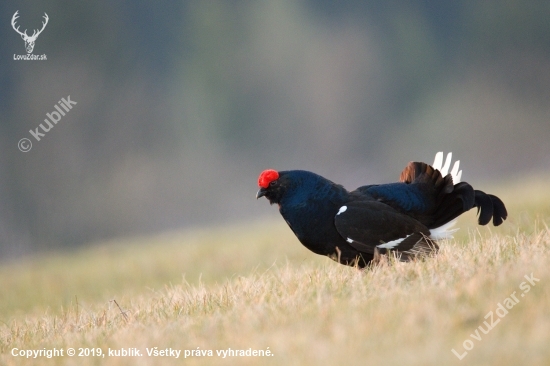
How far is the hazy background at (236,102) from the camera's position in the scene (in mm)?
34781

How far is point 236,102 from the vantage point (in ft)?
125

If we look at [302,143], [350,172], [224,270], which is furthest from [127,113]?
[224,270]

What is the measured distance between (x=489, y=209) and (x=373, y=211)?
3.71 feet

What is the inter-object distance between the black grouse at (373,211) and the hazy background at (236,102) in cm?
2500

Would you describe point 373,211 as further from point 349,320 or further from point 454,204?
point 349,320

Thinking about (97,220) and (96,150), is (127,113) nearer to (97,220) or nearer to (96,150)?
(96,150)

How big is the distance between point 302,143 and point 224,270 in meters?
24.1

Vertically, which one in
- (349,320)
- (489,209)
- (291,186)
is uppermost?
(291,186)

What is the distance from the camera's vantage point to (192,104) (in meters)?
38.6

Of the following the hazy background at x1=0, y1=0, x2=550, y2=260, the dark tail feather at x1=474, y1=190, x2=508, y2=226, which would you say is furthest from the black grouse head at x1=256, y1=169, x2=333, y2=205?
the hazy background at x1=0, y1=0, x2=550, y2=260

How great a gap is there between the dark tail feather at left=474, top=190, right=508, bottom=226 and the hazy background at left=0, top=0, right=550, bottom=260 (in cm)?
2514

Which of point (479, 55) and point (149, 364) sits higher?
point (479, 55)

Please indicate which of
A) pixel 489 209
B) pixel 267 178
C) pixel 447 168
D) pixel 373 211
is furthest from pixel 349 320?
pixel 447 168

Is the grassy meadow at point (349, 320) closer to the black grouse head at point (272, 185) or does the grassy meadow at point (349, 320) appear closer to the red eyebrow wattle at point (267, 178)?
the black grouse head at point (272, 185)
